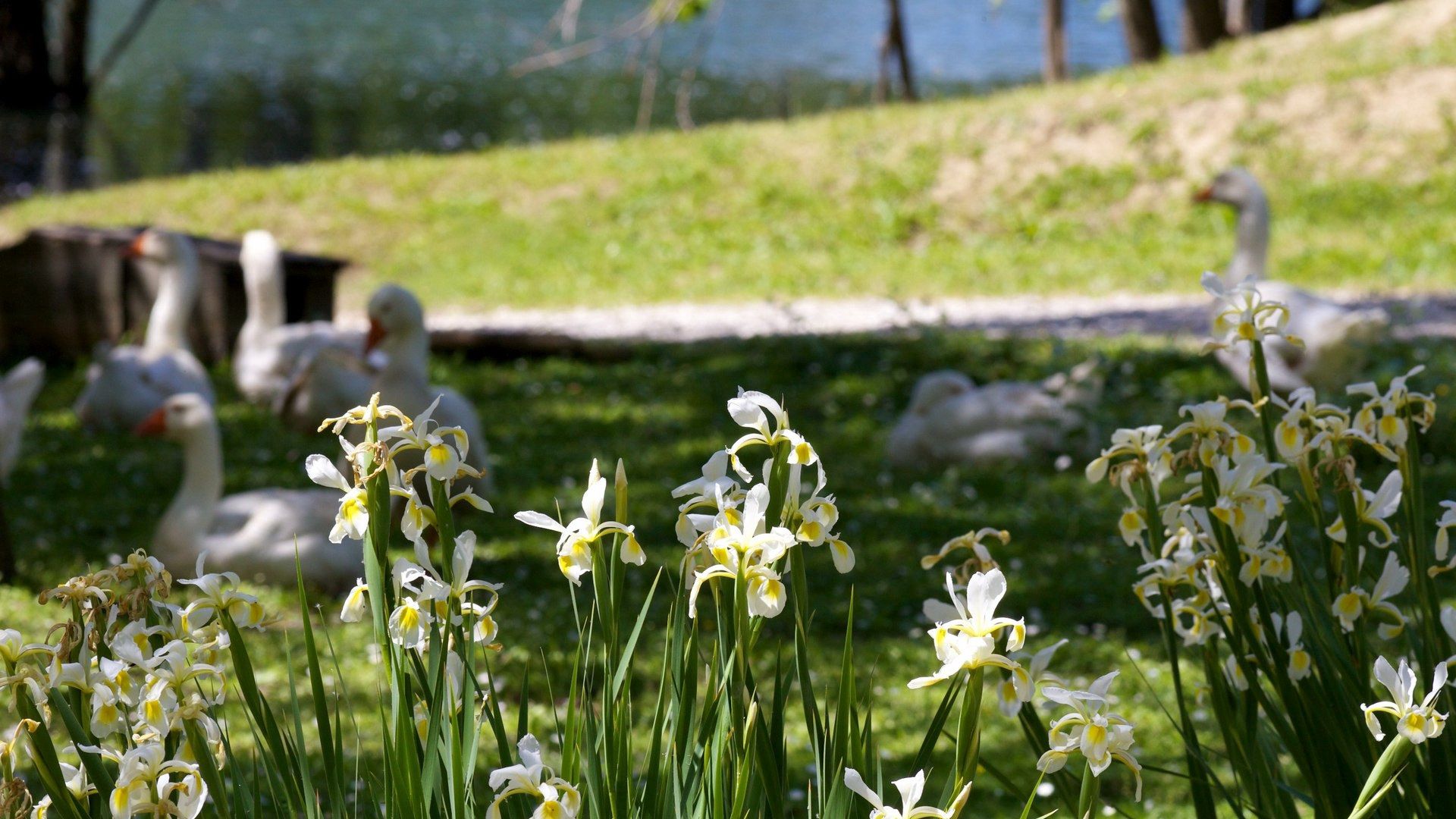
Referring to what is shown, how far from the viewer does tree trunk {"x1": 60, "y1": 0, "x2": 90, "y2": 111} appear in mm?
23531

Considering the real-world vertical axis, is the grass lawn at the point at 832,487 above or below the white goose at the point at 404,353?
below

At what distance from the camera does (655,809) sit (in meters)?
1.60

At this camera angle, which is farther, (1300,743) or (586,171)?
(586,171)

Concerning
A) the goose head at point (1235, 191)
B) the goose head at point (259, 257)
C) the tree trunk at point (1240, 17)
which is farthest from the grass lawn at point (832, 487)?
the tree trunk at point (1240, 17)

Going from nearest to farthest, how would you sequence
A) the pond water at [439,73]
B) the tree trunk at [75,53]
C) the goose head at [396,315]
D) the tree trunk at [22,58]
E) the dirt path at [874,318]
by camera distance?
the goose head at [396,315], the dirt path at [874,318], the pond water at [439,73], the tree trunk at [75,53], the tree trunk at [22,58]

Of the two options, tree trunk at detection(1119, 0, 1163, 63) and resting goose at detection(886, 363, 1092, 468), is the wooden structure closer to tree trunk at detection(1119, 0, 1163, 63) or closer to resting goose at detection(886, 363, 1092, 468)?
resting goose at detection(886, 363, 1092, 468)

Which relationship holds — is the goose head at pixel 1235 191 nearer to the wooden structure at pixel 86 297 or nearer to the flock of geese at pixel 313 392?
the flock of geese at pixel 313 392

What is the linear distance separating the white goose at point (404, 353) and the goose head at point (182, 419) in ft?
2.73

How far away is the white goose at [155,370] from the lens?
24.9ft

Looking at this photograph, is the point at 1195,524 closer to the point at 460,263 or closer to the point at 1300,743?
the point at 1300,743

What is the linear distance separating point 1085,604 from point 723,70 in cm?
2819

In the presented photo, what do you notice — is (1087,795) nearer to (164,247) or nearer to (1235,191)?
(1235,191)

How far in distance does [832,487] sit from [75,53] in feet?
74.5

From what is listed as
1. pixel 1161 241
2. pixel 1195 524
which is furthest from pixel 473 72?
pixel 1195 524
